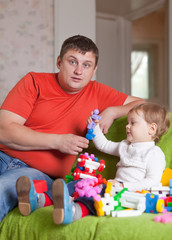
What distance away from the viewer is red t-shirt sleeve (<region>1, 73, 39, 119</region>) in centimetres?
181

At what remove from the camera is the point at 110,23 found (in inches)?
231

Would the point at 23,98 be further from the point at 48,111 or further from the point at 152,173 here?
the point at 152,173

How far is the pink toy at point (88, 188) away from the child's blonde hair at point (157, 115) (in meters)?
0.36

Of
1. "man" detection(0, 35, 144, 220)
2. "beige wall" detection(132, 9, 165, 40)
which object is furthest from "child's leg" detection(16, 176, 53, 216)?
"beige wall" detection(132, 9, 165, 40)

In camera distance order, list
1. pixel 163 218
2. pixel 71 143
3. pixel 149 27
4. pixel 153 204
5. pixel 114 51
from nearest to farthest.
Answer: pixel 163 218
pixel 153 204
pixel 71 143
pixel 114 51
pixel 149 27

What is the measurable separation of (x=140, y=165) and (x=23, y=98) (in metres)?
0.68

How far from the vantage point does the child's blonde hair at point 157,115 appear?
1634 mm

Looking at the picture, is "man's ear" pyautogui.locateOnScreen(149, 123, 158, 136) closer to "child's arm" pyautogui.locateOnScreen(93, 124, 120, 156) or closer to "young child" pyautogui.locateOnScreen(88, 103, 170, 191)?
"young child" pyautogui.locateOnScreen(88, 103, 170, 191)

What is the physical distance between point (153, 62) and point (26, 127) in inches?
268

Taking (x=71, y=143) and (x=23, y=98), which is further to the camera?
(x=23, y=98)

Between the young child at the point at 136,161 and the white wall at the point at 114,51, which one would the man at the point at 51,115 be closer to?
the young child at the point at 136,161

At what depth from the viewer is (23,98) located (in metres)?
1.84

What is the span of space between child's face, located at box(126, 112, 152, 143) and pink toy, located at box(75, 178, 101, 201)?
26cm

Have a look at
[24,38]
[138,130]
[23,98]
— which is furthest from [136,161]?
[24,38]
